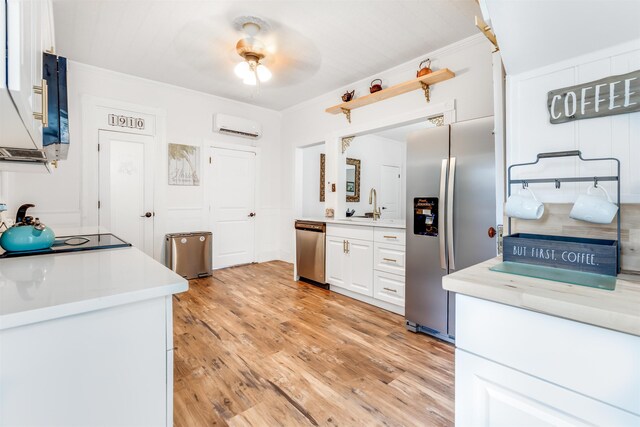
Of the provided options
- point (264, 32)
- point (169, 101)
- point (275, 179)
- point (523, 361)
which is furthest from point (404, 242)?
point (169, 101)

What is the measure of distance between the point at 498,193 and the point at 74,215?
4301 millimetres

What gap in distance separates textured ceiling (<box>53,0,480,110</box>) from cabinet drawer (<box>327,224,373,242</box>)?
1.86m

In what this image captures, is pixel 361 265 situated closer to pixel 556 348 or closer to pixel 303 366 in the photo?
Result: pixel 303 366

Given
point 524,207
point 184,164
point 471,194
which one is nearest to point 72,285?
point 524,207

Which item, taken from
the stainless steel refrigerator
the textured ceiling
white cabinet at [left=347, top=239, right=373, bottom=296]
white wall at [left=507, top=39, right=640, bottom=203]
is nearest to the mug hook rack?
white wall at [left=507, top=39, right=640, bottom=203]

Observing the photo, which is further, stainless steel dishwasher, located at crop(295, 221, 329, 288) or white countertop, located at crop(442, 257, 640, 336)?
stainless steel dishwasher, located at crop(295, 221, 329, 288)

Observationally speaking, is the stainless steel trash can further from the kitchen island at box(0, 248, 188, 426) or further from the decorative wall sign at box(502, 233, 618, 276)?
the decorative wall sign at box(502, 233, 618, 276)

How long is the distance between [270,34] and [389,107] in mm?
1545

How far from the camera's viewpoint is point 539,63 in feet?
3.91

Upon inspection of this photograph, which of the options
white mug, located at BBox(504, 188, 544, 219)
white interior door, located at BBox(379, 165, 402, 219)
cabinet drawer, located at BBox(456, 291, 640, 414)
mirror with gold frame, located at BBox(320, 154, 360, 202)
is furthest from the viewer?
white interior door, located at BBox(379, 165, 402, 219)

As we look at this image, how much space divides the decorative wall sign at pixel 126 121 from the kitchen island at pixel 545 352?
429 centimetres

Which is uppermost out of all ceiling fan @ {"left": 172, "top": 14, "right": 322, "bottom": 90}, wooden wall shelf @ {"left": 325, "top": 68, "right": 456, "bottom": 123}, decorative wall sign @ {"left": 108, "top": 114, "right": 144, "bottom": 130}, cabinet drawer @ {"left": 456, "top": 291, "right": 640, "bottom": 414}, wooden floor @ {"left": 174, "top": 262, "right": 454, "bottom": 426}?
ceiling fan @ {"left": 172, "top": 14, "right": 322, "bottom": 90}

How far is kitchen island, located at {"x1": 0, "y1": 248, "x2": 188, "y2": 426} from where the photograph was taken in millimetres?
750

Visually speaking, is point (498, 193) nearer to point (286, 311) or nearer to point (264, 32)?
point (286, 311)
